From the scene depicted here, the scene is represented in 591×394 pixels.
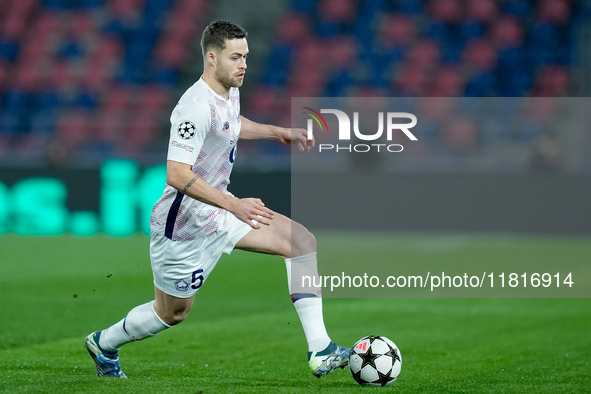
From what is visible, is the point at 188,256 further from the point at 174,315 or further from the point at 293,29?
the point at 293,29

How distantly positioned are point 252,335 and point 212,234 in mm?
2846

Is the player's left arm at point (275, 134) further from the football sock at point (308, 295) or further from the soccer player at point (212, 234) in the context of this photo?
the football sock at point (308, 295)

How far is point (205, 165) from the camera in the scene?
579 centimetres

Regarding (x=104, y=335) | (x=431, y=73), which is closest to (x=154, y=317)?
(x=104, y=335)

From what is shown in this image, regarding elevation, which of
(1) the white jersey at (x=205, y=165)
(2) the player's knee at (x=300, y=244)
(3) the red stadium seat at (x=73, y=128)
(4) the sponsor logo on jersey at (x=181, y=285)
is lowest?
(4) the sponsor logo on jersey at (x=181, y=285)

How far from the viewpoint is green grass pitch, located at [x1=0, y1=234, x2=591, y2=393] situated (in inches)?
238

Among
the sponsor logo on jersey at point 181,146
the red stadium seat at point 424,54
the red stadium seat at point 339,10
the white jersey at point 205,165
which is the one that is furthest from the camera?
the red stadium seat at point 339,10

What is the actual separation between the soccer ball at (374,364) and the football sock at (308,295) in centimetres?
21

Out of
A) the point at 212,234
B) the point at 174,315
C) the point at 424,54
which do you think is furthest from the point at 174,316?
the point at 424,54

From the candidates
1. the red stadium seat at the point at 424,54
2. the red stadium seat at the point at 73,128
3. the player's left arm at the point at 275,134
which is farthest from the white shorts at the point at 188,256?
the red stadium seat at the point at 424,54

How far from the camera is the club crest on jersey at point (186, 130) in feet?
17.7

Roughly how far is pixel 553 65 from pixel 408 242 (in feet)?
19.3

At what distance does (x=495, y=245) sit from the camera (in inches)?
616

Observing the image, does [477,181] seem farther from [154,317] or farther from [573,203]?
[154,317]
